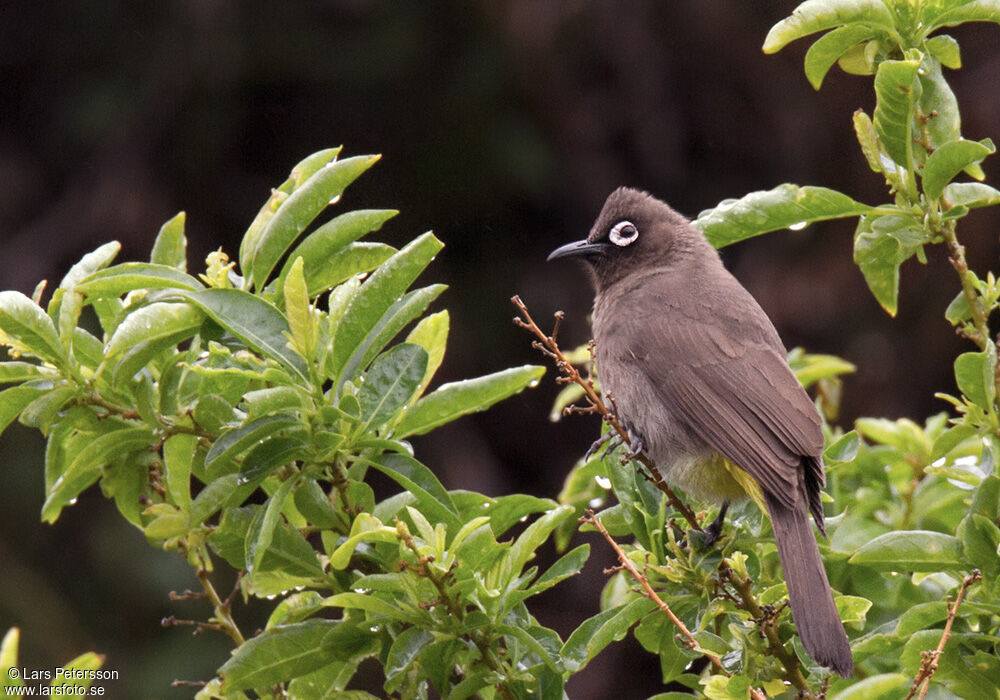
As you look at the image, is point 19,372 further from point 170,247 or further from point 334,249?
point 334,249

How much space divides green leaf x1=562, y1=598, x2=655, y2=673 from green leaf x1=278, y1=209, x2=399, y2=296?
0.88 metres

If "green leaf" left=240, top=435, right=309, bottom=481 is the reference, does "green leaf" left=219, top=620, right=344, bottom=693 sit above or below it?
below

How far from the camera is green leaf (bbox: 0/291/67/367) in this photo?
237 cm

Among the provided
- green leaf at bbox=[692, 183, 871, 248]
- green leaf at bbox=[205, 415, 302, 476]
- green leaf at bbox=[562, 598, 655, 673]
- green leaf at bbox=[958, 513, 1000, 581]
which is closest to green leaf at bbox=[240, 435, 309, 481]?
green leaf at bbox=[205, 415, 302, 476]

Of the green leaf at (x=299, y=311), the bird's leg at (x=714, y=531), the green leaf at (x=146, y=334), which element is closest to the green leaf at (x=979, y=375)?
the bird's leg at (x=714, y=531)

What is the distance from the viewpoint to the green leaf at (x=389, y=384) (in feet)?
8.07

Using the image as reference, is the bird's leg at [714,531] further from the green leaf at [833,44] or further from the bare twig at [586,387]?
the green leaf at [833,44]

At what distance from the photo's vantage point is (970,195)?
2.75m

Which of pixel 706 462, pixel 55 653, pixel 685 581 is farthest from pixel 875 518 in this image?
pixel 55 653

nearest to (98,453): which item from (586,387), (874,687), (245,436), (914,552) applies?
(245,436)

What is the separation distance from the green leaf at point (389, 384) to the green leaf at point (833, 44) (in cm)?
110

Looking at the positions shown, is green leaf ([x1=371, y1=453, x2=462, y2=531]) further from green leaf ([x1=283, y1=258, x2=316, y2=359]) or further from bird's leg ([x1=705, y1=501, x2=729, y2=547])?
bird's leg ([x1=705, y1=501, x2=729, y2=547])

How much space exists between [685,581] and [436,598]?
52cm

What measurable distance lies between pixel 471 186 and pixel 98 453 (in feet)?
21.2
